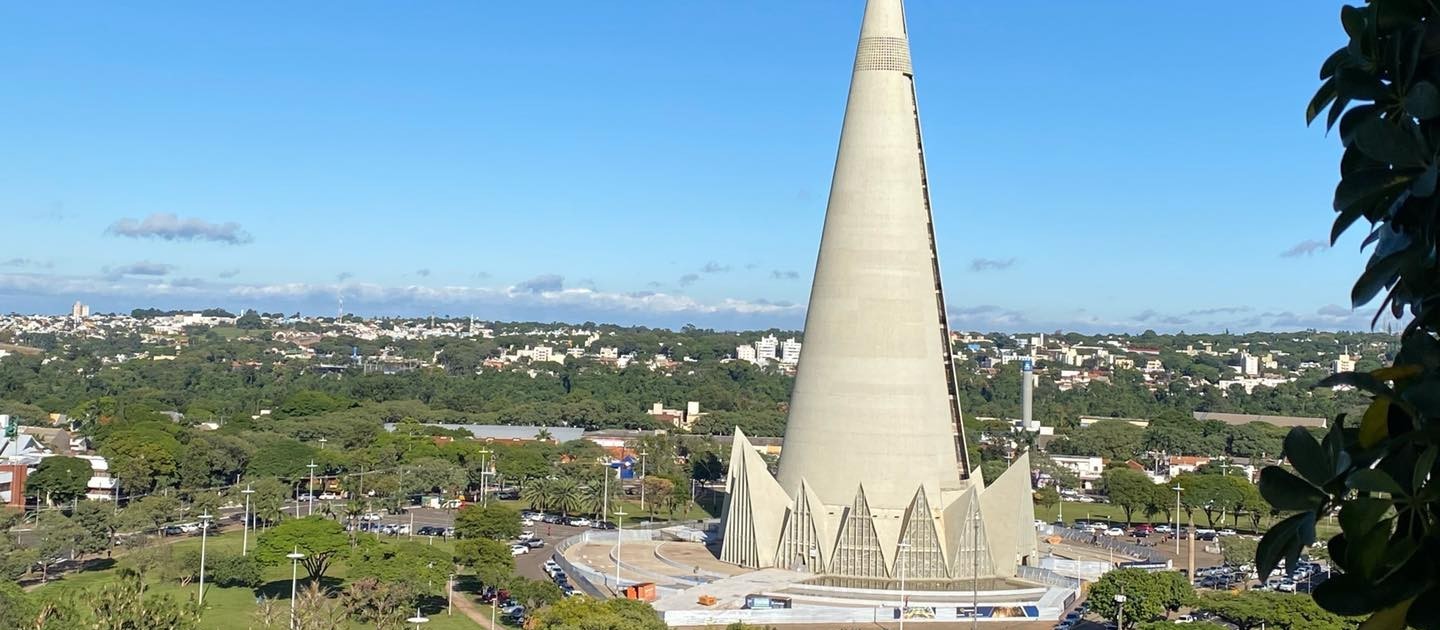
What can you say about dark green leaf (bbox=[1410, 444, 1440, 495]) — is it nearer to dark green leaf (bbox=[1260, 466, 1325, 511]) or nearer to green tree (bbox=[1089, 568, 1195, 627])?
dark green leaf (bbox=[1260, 466, 1325, 511])

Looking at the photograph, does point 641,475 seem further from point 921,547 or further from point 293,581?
point 921,547

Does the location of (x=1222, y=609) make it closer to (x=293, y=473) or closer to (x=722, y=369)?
(x=293, y=473)

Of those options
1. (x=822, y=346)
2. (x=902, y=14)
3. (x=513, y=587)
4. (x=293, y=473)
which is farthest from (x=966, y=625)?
(x=293, y=473)

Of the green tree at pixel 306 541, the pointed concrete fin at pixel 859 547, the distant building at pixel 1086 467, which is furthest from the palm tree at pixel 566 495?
the distant building at pixel 1086 467

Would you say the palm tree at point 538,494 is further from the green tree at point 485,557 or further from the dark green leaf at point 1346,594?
the dark green leaf at point 1346,594

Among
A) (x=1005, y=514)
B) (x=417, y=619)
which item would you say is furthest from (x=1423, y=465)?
(x=1005, y=514)
